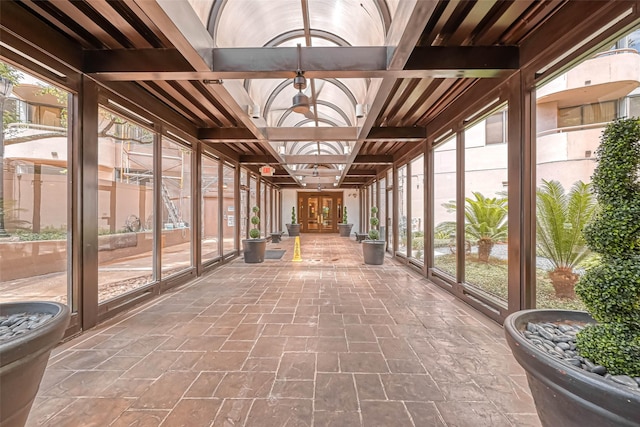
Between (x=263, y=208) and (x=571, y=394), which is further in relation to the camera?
(x=263, y=208)

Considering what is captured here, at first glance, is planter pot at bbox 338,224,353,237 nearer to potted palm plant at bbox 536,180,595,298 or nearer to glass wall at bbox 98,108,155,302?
glass wall at bbox 98,108,155,302

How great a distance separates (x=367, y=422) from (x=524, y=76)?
3190mm

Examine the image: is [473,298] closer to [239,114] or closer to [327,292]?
[327,292]

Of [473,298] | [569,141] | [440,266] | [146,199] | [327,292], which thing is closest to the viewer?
[569,141]

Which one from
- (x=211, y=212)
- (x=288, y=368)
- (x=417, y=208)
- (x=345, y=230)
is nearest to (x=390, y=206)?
(x=417, y=208)

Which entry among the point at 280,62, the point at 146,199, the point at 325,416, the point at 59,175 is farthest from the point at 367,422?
the point at 146,199

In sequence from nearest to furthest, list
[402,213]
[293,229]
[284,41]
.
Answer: [284,41]
[402,213]
[293,229]

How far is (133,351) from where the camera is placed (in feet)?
7.75

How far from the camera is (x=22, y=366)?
1114 millimetres

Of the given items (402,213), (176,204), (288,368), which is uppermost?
(176,204)

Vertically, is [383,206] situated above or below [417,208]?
above

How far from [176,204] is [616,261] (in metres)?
6.47

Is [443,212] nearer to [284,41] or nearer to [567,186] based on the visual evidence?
[567,186]

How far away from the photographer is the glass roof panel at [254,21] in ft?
9.45
